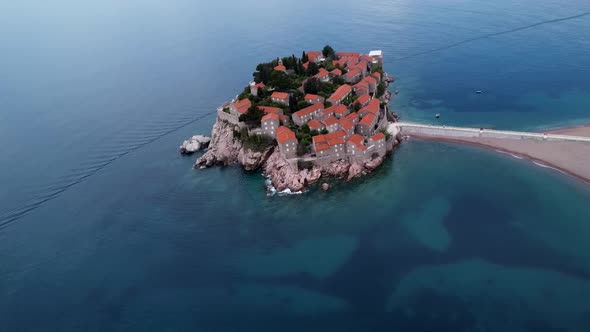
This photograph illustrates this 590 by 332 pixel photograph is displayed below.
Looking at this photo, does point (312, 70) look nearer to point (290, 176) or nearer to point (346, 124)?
point (346, 124)

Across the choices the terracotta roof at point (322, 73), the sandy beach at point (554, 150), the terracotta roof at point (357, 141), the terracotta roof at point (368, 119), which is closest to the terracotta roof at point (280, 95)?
the terracotta roof at point (322, 73)

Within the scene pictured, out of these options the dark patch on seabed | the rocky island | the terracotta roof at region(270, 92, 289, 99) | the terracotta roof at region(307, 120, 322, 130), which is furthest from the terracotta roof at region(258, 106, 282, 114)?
the dark patch on seabed

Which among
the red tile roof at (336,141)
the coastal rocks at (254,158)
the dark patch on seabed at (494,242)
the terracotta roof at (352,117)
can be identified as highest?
the terracotta roof at (352,117)

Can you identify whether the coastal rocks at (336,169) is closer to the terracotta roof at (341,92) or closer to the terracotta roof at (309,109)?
the terracotta roof at (309,109)

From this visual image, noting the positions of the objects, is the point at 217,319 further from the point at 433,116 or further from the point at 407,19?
the point at 407,19

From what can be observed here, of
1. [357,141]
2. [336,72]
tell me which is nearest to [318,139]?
[357,141]

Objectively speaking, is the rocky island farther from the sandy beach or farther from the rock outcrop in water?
the sandy beach
